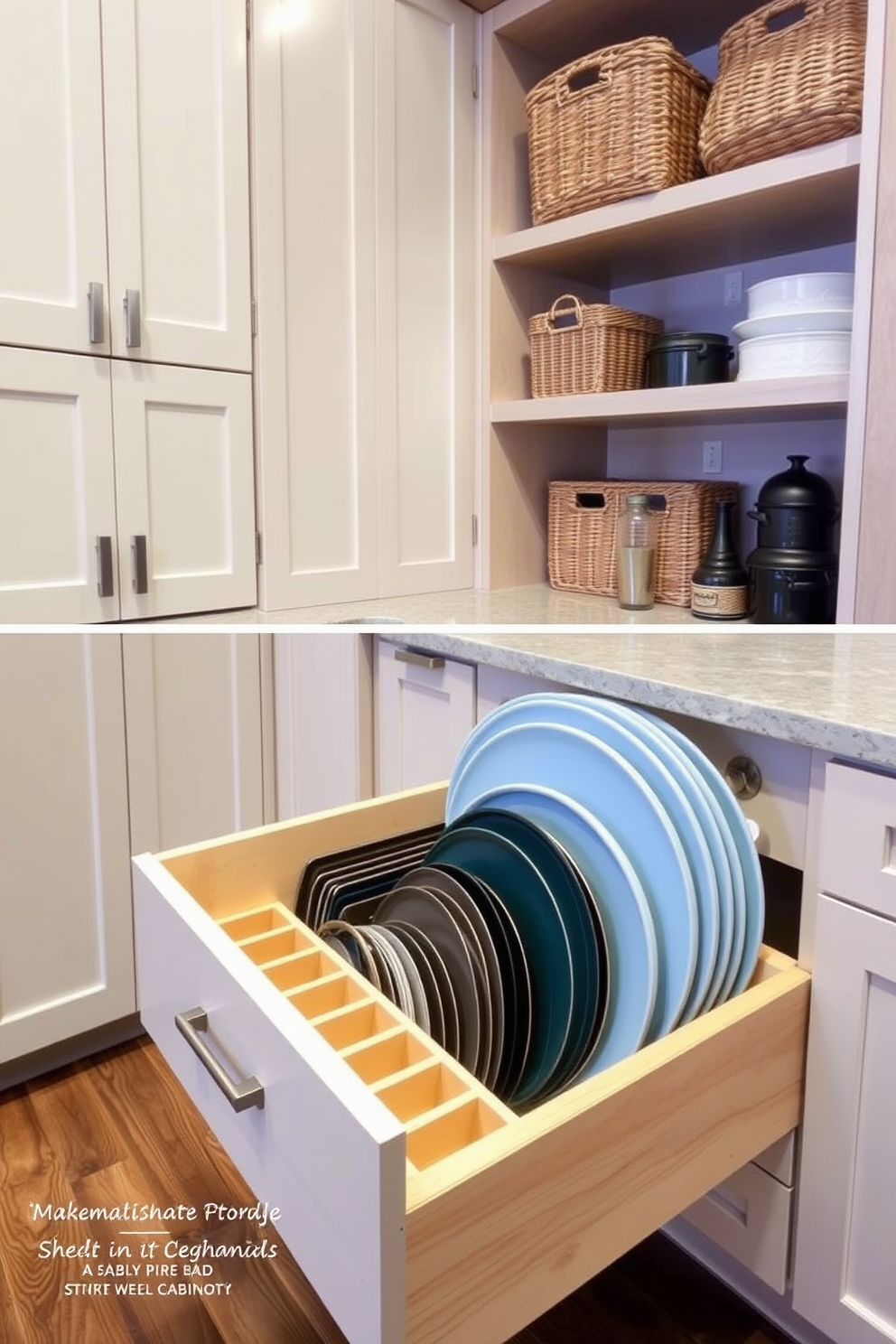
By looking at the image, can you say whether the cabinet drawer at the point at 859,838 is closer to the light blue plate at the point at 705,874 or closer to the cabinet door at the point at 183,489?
the light blue plate at the point at 705,874

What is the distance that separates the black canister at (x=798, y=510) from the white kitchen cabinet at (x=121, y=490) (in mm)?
915

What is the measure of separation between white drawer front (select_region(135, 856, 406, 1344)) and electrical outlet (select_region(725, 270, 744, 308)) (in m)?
1.65

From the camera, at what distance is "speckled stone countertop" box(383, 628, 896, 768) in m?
0.89

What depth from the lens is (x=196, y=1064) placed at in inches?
30.9

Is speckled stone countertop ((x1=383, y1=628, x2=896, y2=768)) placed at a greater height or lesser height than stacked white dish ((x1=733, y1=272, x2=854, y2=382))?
lesser

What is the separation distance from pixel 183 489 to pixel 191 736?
45 centimetres

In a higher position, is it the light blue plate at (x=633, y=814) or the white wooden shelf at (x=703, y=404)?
the white wooden shelf at (x=703, y=404)

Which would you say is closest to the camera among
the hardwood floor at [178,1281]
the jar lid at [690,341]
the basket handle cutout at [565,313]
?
the hardwood floor at [178,1281]

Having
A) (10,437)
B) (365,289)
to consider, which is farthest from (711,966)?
(365,289)

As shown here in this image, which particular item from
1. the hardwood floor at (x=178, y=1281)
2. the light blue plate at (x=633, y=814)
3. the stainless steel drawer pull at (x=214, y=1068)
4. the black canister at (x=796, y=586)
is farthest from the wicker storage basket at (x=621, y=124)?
the hardwood floor at (x=178, y=1281)

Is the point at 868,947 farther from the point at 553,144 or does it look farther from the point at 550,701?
the point at 553,144

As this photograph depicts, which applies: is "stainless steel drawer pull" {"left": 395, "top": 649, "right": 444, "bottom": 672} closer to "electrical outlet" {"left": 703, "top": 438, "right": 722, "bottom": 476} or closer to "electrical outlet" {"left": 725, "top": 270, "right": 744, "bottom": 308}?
"electrical outlet" {"left": 703, "top": 438, "right": 722, "bottom": 476}

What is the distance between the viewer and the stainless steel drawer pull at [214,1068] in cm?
66

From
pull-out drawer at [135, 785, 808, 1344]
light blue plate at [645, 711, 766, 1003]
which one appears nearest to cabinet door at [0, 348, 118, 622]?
pull-out drawer at [135, 785, 808, 1344]
